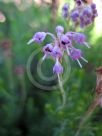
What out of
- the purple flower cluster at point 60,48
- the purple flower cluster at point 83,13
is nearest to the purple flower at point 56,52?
the purple flower cluster at point 60,48

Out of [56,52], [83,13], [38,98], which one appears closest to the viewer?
Answer: [56,52]

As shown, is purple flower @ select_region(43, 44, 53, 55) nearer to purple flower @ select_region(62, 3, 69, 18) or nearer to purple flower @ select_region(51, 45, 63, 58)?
purple flower @ select_region(51, 45, 63, 58)

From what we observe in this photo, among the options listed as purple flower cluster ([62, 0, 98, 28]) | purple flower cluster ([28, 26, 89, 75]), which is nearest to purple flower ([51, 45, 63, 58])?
purple flower cluster ([28, 26, 89, 75])

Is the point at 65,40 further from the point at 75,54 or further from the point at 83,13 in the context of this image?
the point at 83,13

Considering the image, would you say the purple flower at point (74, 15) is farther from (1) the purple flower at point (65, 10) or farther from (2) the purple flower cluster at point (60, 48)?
(2) the purple flower cluster at point (60, 48)

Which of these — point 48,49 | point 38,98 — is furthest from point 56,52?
point 38,98
